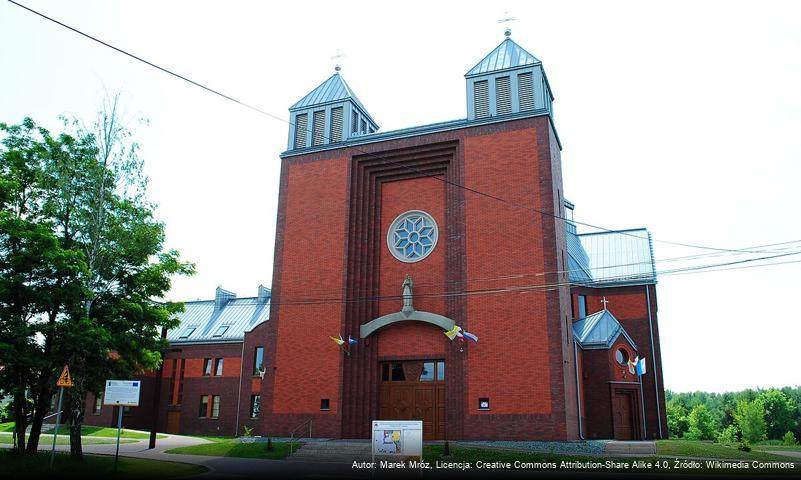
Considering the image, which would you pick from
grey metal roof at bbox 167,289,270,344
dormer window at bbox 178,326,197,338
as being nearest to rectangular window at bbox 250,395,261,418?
Answer: grey metal roof at bbox 167,289,270,344

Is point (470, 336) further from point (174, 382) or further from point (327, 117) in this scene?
point (174, 382)

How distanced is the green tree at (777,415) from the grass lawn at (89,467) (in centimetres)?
6417

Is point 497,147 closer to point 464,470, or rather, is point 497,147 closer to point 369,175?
point 369,175

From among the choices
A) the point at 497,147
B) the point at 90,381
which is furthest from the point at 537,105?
the point at 90,381

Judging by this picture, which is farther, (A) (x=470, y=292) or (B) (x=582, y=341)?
(B) (x=582, y=341)

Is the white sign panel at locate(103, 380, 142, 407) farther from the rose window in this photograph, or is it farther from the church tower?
the rose window

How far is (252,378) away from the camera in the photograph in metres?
38.6

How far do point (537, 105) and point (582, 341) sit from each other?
11.6m

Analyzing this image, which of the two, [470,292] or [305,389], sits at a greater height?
[470,292]

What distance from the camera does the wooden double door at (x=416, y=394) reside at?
77.3 ft

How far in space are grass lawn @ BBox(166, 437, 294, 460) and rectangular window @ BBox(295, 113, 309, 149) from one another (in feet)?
44.1

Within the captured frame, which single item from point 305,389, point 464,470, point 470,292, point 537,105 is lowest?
point 464,470

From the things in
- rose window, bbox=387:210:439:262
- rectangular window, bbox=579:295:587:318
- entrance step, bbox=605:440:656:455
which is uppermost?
rose window, bbox=387:210:439:262

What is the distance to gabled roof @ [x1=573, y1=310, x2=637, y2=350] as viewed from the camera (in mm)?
28859
